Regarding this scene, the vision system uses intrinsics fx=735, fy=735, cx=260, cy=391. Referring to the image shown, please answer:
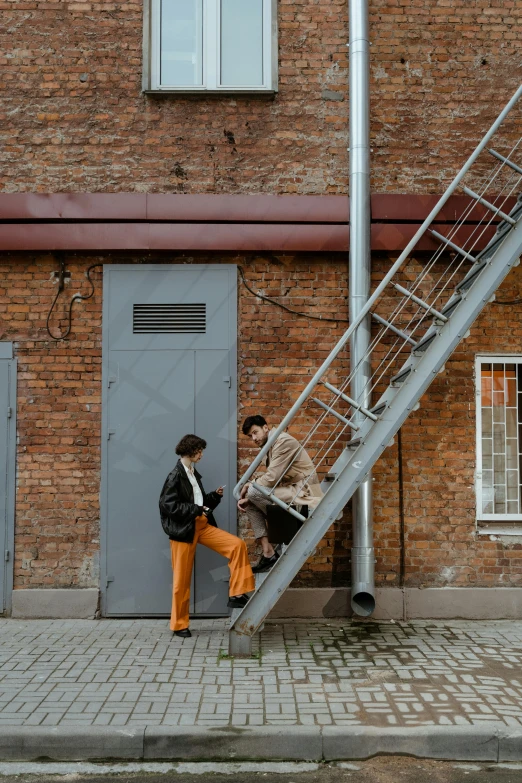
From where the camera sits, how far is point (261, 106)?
784 centimetres

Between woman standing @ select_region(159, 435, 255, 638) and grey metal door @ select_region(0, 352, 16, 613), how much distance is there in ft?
6.11

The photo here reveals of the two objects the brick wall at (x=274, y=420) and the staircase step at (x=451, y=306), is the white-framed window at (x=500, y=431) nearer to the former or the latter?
the brick wall at (x=274, y=420)

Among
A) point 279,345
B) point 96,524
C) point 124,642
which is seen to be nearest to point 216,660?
point 124,642

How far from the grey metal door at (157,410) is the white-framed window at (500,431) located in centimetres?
268

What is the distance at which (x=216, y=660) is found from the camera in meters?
6.05

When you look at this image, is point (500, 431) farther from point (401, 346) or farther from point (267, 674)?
point (267, 674)

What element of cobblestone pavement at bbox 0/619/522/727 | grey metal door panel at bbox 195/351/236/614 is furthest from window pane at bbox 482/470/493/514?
grey metal door panel at bbox 195/351/236/614

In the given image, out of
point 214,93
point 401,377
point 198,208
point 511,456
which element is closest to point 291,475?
point 401,377

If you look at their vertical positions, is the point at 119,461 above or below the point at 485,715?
above

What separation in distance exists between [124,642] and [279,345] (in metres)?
3.28

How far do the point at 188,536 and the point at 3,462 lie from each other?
7.50 ft

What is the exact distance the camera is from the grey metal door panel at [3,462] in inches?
297

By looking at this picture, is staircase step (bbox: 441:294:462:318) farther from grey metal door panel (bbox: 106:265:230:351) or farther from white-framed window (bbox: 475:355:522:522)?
grey metal door panel (bbox: 106:265:230:351)

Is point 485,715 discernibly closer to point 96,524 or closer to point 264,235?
point 96,524
